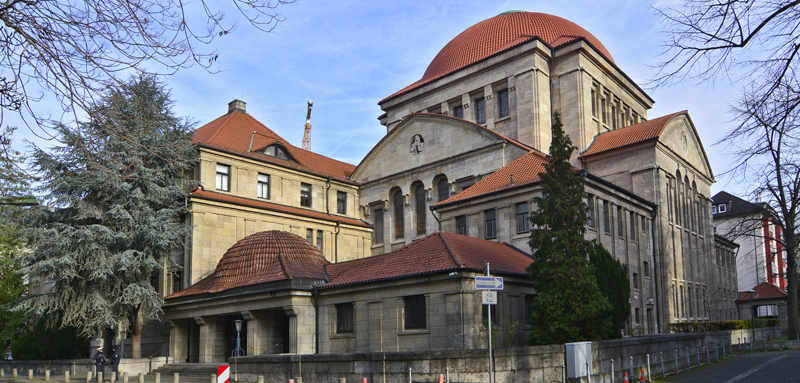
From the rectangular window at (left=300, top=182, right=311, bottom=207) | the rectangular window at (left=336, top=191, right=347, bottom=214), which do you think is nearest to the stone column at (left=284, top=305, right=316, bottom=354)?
the rectangular window at (left=300, top=182, right=311, bottom=207)

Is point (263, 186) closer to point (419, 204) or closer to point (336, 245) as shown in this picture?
point (336, 245)

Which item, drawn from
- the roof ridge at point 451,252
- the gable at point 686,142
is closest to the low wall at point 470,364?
the roof ridge at point 451,252

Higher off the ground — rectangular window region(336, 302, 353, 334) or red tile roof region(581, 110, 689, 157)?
red tile roof region(581, 110, 689, 157)

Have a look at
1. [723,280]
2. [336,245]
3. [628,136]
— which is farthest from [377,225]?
[723,280]

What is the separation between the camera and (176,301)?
3544cm

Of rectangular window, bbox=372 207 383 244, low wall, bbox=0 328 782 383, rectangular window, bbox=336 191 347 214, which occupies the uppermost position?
rectangular window, bbox=336 191 347 214

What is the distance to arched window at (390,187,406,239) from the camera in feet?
154

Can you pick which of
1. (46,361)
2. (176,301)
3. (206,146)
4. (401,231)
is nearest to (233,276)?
(176,301)

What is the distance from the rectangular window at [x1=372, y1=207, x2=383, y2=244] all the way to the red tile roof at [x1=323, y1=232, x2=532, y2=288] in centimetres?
1774

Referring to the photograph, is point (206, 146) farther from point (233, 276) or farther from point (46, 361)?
point (46, 361)

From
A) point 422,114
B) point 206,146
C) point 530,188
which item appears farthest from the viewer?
point 422,114

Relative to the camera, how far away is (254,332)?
31.2 meters

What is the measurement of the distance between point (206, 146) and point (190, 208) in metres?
3.97

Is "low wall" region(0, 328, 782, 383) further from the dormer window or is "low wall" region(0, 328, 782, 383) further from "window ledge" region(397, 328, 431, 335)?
the dormer window
